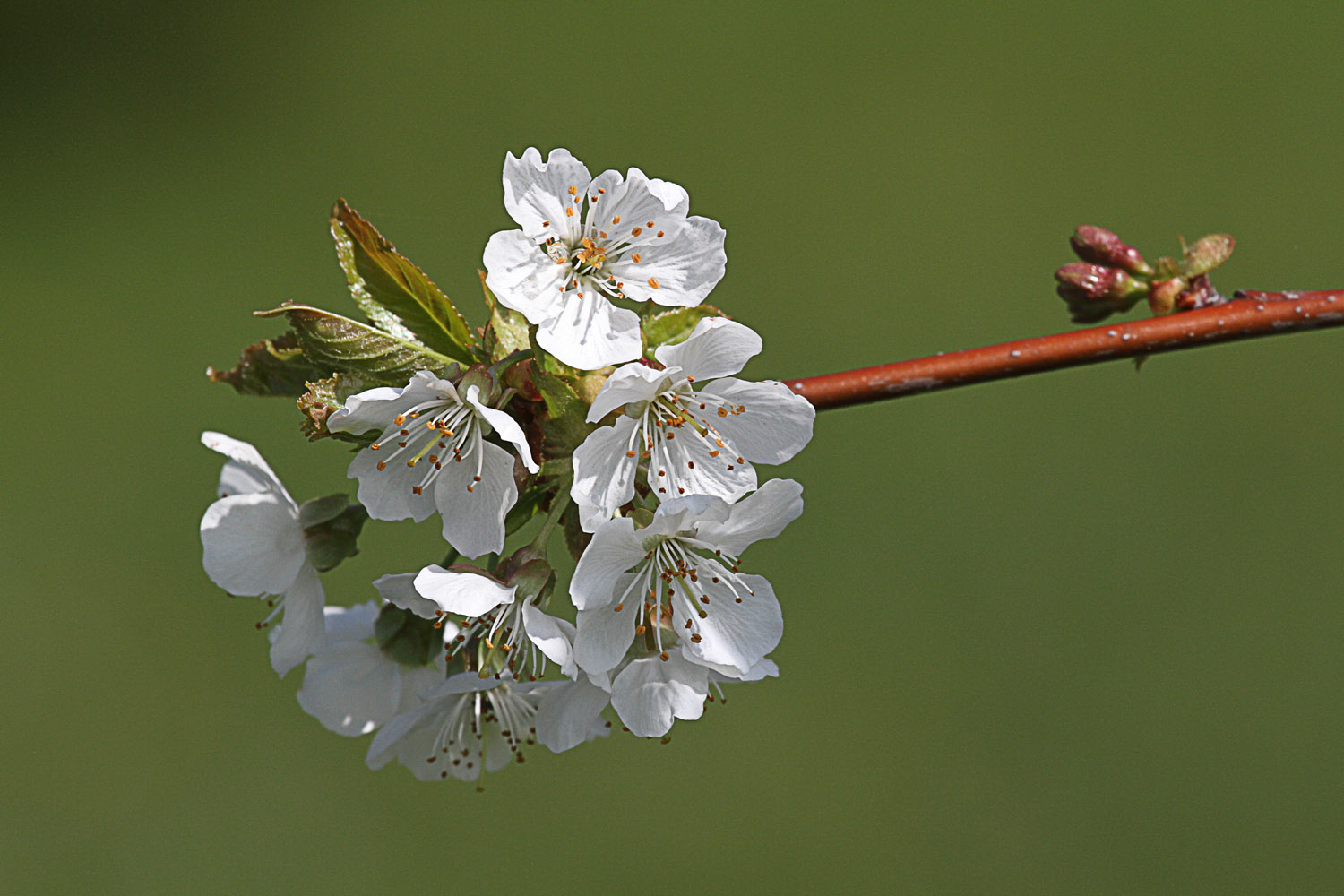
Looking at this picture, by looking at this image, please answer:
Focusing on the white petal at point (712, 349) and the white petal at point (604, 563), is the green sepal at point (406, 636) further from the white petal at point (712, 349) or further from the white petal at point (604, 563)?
the white petal at point (712, 349)

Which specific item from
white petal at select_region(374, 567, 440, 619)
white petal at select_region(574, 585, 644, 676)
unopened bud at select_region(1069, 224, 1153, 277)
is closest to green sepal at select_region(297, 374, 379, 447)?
white petal at select_region(374, 567, 440, 619)

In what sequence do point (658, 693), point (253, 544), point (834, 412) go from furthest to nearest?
1. point (834, 412)
2. point (253, 544)
3. point (658, 693)

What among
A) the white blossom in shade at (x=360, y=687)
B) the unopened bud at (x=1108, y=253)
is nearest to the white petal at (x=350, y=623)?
the white blossom in shade at (x=360, y=687)

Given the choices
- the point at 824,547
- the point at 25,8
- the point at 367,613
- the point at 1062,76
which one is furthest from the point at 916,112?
the point at 367,613

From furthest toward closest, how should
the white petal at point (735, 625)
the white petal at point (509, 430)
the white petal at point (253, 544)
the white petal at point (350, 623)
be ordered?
the white petal at point (350, 623)
the white petal at point (253, 544)
the white petal at point (735, 625)
the white petal at point (509, 430)

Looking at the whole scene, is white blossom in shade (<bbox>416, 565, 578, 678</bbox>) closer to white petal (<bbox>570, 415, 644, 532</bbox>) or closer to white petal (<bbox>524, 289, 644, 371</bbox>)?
white petal (<bbox>570, 415, 644, 532</bbox>)

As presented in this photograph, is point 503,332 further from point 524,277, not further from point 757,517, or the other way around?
point 757,517

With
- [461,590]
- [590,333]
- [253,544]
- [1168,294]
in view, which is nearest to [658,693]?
[461,590]
